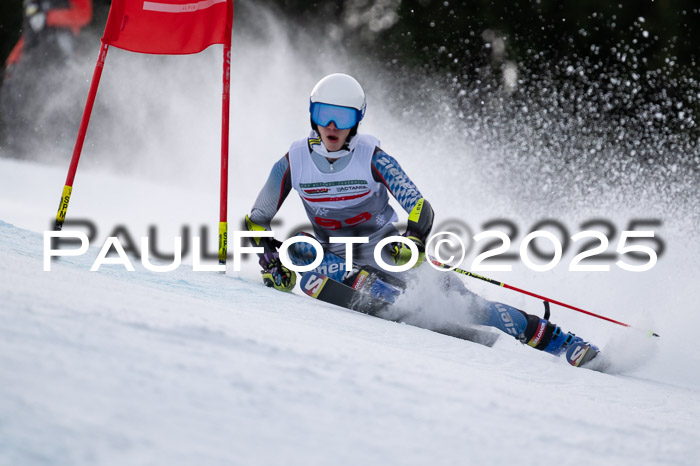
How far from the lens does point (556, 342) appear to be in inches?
136

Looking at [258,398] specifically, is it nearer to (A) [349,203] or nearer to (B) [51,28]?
(A) [349,203]

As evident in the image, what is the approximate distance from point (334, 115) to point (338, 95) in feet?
0.35

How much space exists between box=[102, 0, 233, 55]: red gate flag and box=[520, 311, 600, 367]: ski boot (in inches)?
104

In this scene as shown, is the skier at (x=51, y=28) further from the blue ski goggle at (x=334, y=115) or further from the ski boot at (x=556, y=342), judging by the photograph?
the ski boot at (x=556, y=342)

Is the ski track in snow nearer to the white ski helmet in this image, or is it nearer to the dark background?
the white ski helmet

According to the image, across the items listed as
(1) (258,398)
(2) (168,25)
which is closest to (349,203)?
(2) (168,25)

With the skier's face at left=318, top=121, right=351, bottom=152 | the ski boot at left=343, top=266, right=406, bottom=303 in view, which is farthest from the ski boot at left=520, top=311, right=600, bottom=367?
the skier's face at left=318, top=121, right=351, bottom=152

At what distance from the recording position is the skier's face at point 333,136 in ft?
12.1

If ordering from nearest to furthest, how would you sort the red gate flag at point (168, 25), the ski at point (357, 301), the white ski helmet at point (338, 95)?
the ski at point (357, 301) → the white ski helmet at point (338, 95) → the red gate flag at point (168, 25)

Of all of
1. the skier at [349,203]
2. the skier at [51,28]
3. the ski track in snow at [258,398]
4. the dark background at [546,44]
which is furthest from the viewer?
the skier at [51,28]

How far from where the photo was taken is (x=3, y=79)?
1686cm

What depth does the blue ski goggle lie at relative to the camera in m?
3.64

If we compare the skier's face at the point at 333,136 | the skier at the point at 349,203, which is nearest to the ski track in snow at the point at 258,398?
the skier at the point at 349,203

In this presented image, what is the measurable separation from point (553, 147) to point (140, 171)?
8.49m
